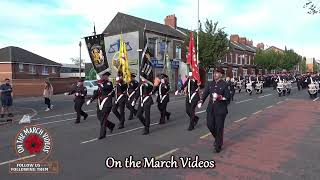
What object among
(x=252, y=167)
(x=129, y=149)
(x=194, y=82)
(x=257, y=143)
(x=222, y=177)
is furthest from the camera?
(x=194, y=82)

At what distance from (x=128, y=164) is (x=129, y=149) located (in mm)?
1427

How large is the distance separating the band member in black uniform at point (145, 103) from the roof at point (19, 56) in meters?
44.4

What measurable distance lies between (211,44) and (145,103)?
29275mm

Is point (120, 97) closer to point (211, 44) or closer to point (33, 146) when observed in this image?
point (33, 146)

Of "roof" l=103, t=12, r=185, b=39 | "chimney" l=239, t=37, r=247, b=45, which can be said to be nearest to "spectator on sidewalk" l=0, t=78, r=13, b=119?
"roof" l=103, t=12, r=185, b=39

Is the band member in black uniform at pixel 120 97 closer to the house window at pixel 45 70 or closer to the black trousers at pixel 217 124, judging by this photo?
the black trousers at pixel 217 124

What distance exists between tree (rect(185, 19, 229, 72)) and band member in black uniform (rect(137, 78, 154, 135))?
94.4 feet

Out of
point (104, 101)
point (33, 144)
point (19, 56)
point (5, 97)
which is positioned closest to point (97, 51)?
point (5, 97)

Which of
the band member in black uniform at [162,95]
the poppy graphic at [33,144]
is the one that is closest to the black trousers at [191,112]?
the band member in black uniform at [162,95]

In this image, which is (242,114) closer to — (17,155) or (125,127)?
(125,127)

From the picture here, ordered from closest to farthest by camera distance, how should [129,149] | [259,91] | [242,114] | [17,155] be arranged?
[17,155]
[129,149]
[242,114]
[259,91]

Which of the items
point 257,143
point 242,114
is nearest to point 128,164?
point 257,143

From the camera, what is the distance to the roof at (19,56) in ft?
175

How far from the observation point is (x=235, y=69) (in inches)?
2482
